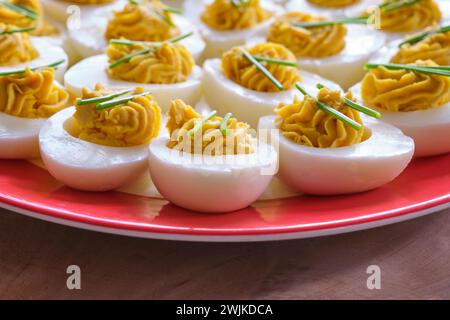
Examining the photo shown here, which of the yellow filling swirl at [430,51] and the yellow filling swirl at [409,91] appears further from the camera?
the yellow filling swirl at [430,51]

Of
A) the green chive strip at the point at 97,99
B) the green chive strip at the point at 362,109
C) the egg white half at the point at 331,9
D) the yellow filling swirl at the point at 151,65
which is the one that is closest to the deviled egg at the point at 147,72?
the yellow filling swirl at the point at 151,65

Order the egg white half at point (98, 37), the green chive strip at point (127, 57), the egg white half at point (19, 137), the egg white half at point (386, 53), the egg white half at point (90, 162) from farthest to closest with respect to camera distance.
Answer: the egg white half at point (98, 37), the egg white half at point (386, 53), the green chive strip at point (127, 57), the egg white half at point (19, 137), the egg white half at point (90, 162)

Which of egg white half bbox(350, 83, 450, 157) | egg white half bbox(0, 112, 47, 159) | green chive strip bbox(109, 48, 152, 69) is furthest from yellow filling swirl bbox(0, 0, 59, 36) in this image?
egg white half bbox(350, 83, 450, 157)

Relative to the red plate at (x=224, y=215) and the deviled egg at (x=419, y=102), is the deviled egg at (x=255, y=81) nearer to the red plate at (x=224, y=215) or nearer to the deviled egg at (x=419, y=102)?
the deviled egg at (x=419, y=102)

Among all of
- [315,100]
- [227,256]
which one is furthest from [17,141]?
[315,100]

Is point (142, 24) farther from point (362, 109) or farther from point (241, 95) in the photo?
point (362, 109)

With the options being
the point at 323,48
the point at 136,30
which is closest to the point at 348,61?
the point at 323,48
